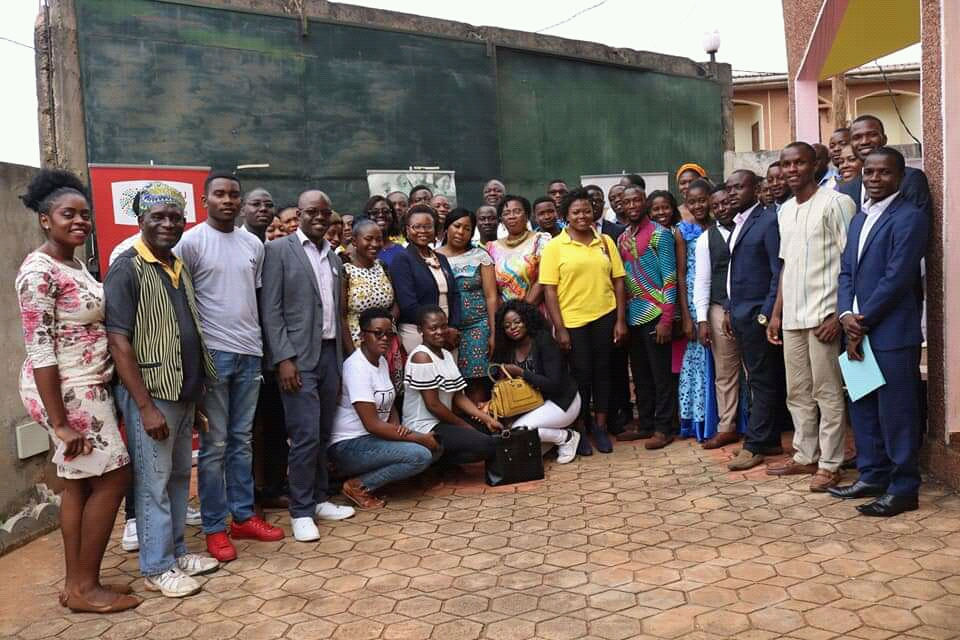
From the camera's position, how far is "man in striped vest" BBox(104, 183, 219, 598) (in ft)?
12.7

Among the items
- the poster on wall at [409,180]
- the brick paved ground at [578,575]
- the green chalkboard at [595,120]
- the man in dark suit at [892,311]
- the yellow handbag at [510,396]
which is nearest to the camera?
the brick paved ground at [578,575]

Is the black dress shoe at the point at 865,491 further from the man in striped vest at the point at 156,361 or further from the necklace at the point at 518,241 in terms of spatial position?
the man in striped vest at the point at 156,361

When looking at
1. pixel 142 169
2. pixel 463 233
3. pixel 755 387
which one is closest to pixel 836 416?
pixel 755 387

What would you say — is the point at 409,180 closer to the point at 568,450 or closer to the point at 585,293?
the point at 585,293

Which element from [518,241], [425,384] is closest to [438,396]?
[425,384]

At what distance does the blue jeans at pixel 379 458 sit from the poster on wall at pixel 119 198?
3.81m

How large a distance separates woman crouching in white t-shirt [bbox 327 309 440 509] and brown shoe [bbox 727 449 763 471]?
1984 mm

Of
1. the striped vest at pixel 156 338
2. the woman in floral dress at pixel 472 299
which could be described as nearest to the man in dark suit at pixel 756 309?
the woman in floral dress at pixel 472 299

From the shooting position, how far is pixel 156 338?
3.95 meters

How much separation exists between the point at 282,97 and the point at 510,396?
569 cm

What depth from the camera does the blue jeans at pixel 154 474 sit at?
3941 mm

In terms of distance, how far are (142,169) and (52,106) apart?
1.02 meters

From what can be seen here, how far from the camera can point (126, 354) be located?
3.84 m

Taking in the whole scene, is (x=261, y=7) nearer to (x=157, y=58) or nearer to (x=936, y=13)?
(x=157, y=58)
